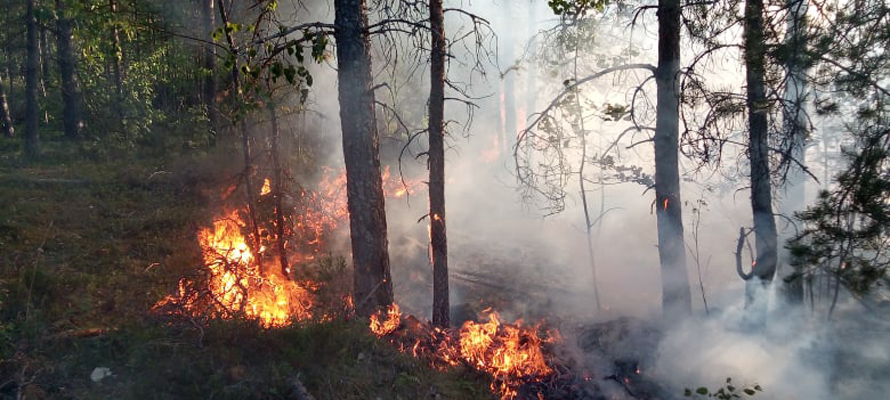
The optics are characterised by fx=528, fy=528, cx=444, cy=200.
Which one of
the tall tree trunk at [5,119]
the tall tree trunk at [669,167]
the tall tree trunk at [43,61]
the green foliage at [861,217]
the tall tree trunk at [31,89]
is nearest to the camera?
the green foliage at [861,217]

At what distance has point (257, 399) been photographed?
5.16 meters

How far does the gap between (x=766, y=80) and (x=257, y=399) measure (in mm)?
7460

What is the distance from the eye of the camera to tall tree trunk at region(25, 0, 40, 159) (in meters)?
15.1

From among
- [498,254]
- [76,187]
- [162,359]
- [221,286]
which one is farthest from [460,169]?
[162,359]

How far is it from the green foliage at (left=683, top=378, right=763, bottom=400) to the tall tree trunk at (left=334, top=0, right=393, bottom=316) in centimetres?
468

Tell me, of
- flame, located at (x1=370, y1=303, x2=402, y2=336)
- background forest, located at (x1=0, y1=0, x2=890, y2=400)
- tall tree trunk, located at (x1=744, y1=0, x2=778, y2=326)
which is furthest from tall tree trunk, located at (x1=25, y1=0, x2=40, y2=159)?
tall tree trunk, located at (x1=744, y1=0, x2=778, y2=326)

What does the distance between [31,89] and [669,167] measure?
1785 centimetres

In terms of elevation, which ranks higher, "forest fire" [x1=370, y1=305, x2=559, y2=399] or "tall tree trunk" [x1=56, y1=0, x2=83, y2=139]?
"tall tree trunk" [x1=56, y1=0, x2=83, y2=139]

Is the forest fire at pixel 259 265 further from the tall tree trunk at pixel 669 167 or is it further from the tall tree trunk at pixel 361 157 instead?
the tall tree trunk at pixel 669 167

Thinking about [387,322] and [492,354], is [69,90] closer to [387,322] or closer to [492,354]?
[387,322]

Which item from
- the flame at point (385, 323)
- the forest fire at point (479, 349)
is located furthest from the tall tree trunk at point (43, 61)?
the forest fire at point (479, 349)

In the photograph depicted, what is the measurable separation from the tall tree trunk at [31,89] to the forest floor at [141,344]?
694 centimetres

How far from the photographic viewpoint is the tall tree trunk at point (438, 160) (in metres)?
8.53

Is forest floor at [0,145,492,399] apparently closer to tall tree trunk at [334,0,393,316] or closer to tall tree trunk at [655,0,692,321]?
tall tree trunk at [334,0,393,316]
